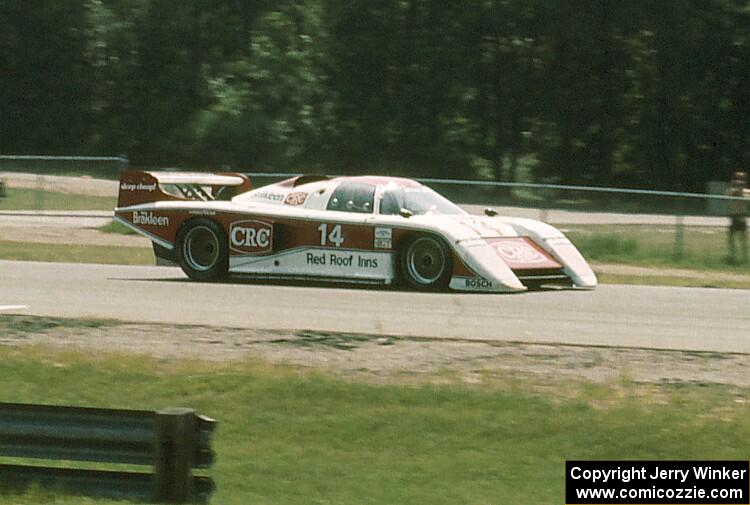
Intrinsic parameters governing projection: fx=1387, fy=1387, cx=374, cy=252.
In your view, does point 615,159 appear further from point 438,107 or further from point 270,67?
point 270,67

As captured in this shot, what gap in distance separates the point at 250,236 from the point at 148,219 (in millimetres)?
1622

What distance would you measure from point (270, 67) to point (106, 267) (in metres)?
27.3

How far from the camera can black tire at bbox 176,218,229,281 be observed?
17734 mm

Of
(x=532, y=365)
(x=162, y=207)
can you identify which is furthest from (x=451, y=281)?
(x=532, y=365)

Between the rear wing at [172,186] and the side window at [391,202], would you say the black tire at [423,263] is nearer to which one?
the side window at [391,202]

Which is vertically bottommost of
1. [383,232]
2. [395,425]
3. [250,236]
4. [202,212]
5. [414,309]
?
[395,425]

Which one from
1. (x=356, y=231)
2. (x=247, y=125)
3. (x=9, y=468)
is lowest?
(x=9, y=468)

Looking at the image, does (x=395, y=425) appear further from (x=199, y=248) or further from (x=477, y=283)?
(x=199, y=248)

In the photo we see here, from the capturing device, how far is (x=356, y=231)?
1683cm

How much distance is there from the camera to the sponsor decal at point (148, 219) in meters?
18.1

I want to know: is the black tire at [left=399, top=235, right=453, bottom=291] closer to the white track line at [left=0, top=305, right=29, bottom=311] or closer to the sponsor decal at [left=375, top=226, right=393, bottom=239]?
the sponsor decal at [left=375, top=226, right=393, bottom=239]

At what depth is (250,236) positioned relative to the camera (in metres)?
17.5

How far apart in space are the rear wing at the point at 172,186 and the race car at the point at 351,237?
2 centimetres

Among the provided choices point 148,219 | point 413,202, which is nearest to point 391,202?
point 413,202
